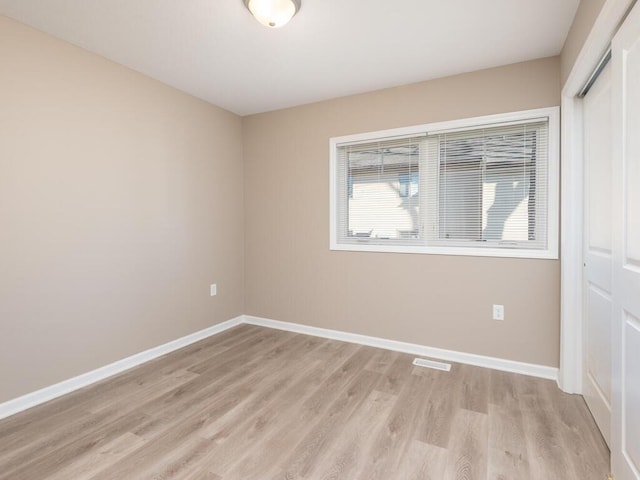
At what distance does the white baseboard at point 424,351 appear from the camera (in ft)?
8.44

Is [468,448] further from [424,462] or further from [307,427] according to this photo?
[307,427]

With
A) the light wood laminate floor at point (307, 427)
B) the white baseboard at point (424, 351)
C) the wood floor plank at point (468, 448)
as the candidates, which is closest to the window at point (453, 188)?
the white baseboard at point (424, 351)

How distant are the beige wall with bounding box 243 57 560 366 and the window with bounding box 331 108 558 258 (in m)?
0.11

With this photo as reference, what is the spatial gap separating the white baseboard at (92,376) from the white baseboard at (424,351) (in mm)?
829

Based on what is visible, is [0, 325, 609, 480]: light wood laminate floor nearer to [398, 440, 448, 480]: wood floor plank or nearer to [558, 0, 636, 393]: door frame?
[398, 440, 448, 480]: wood floor plank

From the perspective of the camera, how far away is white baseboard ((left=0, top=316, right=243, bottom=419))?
6.84 ft

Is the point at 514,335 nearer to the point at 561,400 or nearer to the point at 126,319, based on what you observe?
the point at 561,400

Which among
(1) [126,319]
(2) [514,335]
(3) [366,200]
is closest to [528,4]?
(3) [366,200]

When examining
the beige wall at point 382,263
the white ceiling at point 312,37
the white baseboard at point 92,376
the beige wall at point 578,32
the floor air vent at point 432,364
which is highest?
the white ceiling at point 312,37

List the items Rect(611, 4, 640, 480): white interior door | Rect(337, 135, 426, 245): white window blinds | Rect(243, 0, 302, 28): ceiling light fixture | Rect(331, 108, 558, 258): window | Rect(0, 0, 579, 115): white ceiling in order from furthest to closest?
Rect(337, 135, 426, 245): white window blinds < Rect(331, 108, 558, 258): window < Rect(0, 0, 579, 115): white ceiling < Rect(243, 0, 302, 28): ceiling light fixture < Rect(611, 4, 640, 480): white interior door

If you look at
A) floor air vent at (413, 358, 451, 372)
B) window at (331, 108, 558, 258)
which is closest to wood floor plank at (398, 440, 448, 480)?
floor air vent at (413, 358, 451, 372)

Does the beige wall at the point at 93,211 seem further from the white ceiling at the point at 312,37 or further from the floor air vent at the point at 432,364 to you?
the floor air vent at the point at 432,364

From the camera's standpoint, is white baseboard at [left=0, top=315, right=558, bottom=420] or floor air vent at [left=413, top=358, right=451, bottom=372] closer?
white baseboard at [left=0, top=315, right=558, bottom=420]

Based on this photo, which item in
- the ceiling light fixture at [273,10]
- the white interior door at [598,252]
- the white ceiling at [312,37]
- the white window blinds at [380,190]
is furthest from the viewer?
the white window blinds at [380,190]
